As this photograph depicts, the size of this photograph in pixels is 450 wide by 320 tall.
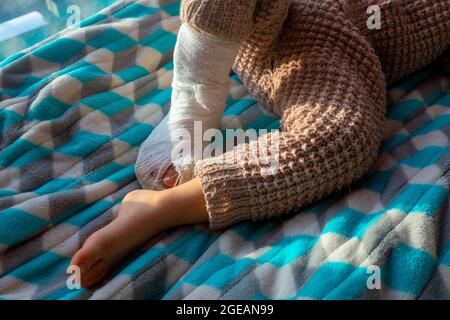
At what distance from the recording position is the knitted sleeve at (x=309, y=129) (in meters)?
0.68

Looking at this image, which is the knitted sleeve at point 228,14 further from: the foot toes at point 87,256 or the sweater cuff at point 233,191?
the foot toes at point 87,256

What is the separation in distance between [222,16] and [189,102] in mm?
126

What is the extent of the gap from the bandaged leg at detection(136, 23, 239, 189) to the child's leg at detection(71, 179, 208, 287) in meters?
0.05

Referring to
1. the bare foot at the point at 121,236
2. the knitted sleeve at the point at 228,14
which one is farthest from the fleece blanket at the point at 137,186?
the knitted sleeve at the point at 228,14

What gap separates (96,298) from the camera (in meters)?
0.63

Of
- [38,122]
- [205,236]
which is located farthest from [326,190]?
[38,122]

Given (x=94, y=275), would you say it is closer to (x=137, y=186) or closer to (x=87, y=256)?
(x=87, y=256)

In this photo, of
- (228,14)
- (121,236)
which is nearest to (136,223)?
(121,236)

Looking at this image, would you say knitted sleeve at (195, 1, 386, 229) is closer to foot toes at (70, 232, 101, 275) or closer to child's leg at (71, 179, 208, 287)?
child's leg at (71, 179, 208, 287)

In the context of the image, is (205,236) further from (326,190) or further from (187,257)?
(326,190)

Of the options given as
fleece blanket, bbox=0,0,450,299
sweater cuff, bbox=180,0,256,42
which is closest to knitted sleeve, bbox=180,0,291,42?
sweater cuff, bbox=180,0,256,42

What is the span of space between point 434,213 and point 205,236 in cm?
28

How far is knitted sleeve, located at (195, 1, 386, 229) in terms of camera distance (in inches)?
26.6
